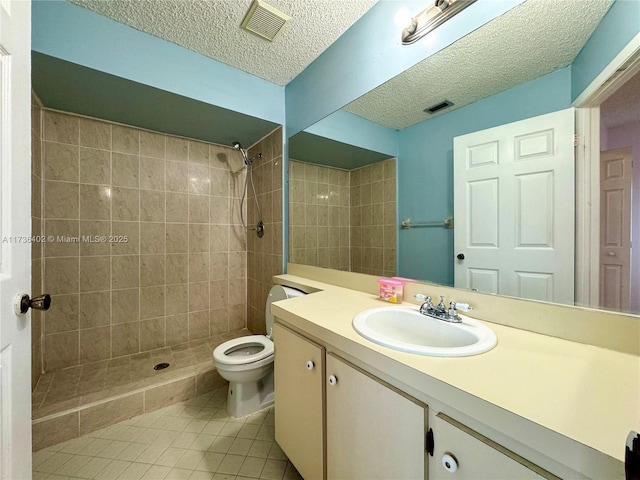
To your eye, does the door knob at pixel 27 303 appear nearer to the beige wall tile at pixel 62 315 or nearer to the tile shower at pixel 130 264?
the tile shower at pixel 130 264

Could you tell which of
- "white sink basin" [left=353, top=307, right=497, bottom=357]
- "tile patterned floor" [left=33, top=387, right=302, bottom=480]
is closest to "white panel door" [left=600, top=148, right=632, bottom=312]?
"white sink basin" [left=353, top=307, right=497, bottom=357]

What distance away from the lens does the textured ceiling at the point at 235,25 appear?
1.21 metres

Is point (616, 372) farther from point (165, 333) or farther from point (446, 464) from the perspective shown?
point (165, 333)

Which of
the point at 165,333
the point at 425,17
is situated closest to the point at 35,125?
the point at 165,333

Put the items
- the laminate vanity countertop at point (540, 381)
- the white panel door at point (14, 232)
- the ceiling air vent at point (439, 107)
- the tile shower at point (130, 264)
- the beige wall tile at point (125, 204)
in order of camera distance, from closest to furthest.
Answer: the laminate vanity countertop at point (540, 381)
the white panel door at point (14, 232)
the ceiling air vent at point (439, 107)
the tile shower at point (130, 264)
the beige wall tile at point (125, 204)

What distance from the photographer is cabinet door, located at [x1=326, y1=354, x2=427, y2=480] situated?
596 mm

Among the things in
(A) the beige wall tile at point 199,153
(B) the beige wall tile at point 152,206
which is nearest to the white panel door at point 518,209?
(A) the beige wall tile at point 199,153

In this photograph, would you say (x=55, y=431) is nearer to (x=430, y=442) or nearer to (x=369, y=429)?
(x=369, y=429)

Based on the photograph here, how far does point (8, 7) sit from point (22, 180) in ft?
1.50

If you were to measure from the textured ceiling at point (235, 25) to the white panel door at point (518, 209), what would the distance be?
993 mm

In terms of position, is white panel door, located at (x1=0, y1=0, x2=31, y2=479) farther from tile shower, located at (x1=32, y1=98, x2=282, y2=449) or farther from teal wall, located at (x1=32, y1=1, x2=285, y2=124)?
tile shower, located at (x1=32, y1=98, x2=282, y2=449)

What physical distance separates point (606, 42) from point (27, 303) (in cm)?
182

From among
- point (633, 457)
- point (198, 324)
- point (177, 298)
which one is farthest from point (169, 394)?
point (633, 457)

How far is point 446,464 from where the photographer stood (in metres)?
0.53
